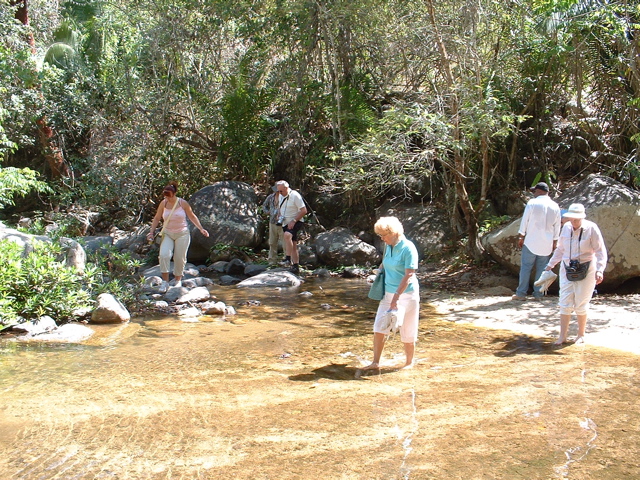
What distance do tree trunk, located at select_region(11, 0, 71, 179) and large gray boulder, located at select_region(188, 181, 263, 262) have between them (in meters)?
4.74

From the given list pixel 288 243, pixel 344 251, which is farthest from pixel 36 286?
pixel 344 251

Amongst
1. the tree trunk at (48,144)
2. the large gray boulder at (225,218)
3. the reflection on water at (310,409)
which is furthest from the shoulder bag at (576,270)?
the tree trunk at (48,144)

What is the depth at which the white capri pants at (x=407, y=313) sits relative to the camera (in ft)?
19.0

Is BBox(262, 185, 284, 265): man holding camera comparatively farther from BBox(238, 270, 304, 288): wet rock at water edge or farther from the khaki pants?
BBox(238, 270, 304, 288): wet rock at water edge

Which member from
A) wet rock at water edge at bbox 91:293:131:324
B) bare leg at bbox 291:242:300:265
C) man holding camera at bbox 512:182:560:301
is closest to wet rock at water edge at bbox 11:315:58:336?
wet rock at water edge at bbox 91:293:131:324

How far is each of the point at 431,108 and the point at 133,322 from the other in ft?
19.3

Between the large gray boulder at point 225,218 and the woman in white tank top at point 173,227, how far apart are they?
3.74 meters

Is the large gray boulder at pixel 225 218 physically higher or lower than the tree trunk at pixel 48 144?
lower

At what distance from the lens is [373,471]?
372 cm

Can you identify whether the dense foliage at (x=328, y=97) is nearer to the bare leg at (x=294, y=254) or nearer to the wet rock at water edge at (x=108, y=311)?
the bare leg at (x=294, y=254)

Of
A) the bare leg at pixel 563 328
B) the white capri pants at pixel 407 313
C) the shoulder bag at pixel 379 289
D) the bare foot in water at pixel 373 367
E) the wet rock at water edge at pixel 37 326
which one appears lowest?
the bare foot in water at pixel 373 367

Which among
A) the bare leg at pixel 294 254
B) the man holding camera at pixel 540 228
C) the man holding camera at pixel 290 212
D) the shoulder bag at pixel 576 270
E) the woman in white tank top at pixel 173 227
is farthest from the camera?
the bare leg at pixel 294 254

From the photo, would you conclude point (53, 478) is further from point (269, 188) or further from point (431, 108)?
point (269, 188)

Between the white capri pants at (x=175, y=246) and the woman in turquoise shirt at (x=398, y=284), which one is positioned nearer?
the woman in turquoise shirt at (x=398, y=284)
